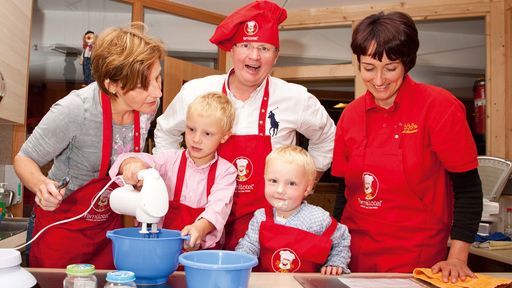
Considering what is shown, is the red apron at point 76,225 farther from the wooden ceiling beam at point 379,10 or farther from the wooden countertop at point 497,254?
the wooden ceiling beam at point 379,10

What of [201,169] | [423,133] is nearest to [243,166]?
[201,169]

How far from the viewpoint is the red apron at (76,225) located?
153 centimetres

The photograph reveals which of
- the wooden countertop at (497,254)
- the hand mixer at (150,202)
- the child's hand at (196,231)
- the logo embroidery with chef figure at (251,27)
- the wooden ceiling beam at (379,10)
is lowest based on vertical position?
the wooden countertop at (497,254)

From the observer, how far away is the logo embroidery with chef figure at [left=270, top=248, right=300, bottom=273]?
144 centimetres

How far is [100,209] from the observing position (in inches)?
61.6

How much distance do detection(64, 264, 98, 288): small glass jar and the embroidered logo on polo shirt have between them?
3.48ft

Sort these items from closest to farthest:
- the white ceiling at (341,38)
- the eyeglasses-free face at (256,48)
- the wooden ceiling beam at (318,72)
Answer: the eyeglasses-free face at (256,48) < the white ceiling at (341,38) < the wooden ceiling beam at (318,72)

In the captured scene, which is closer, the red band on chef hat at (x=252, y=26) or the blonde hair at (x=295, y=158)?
the blonde hair at (x=295, y=158)

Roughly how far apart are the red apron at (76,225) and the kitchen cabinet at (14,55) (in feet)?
3.76

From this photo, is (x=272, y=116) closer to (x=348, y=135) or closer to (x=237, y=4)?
(x=348, y=135)

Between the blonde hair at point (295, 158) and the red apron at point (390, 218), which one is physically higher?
the blonde hair at point (295, 158)

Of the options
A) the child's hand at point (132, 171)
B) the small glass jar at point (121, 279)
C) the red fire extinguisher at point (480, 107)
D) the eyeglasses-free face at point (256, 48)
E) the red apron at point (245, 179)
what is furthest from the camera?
the red fire extinguisher at point (480, 107)

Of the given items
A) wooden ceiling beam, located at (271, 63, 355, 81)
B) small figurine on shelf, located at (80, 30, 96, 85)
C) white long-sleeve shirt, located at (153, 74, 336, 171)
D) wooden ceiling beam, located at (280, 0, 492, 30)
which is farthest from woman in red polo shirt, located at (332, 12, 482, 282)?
wooden ceiling beam, located at (280, 0, 492, 30)

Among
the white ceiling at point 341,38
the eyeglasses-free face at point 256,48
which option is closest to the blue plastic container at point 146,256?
the eyeglasses-free face at point 256,48
